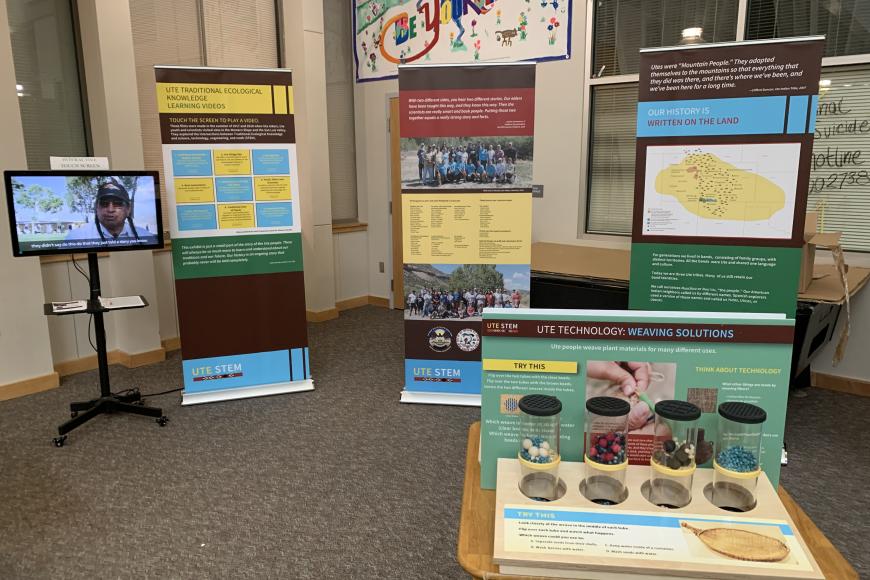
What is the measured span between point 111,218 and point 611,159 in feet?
11.5

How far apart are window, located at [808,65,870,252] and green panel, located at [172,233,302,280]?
11.3ft

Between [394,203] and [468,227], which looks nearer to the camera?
[468,227]

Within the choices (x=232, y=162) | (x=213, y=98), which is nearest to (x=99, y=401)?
(x=232, y=162)

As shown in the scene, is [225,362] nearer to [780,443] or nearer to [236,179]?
[236,179]

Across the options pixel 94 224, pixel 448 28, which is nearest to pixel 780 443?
pixel 94 224

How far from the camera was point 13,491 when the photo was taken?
279 cm

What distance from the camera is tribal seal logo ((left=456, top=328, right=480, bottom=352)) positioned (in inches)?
147

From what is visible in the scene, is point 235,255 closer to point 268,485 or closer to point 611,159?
point 268,485

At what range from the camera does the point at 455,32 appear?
5.21 m

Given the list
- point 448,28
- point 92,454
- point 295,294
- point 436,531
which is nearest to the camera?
point 436,531

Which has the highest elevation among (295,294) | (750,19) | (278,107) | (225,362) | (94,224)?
(750,19)

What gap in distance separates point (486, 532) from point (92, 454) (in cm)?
280

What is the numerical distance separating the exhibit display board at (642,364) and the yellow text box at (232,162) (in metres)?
2.90

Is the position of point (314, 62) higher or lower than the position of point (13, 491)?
higher
